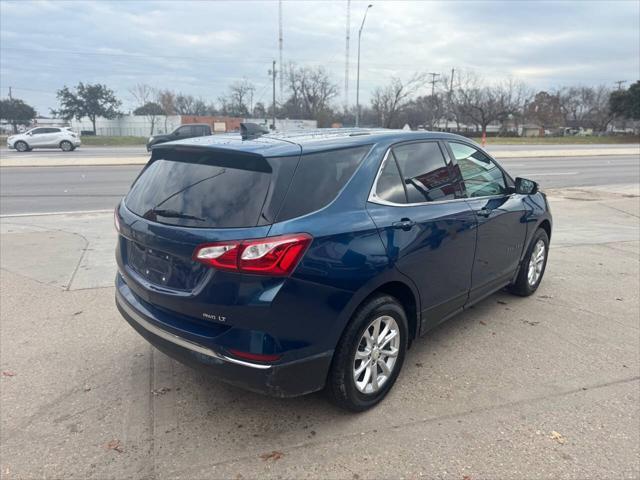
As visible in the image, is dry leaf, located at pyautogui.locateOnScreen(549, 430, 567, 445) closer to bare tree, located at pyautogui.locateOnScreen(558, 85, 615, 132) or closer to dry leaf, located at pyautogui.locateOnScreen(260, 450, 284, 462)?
dry leaf, located at pyautogui.locateOnScreen(260, 450, 284, 462)

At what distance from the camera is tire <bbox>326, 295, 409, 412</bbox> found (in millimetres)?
2859

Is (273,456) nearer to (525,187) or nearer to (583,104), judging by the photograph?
(525,187)

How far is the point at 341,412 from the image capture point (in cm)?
308

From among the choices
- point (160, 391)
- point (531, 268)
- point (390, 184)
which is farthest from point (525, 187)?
point (160, 391)

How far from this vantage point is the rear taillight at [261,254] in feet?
8.08

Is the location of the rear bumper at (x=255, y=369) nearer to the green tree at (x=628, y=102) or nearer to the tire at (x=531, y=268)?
the tire at (x=531, y=268)

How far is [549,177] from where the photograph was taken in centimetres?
1753

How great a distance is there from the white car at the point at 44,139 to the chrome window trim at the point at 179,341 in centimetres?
3339

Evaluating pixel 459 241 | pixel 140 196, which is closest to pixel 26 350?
pixel 140 196

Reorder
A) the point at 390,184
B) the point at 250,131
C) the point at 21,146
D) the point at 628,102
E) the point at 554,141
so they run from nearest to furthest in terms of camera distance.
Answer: the point at 390,184 < the point at 250,131 < the point at 21,146 < the point at 554,141 < the point at 628,102

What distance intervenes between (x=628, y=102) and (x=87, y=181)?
69632mm

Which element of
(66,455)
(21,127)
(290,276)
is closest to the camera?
(290,276)

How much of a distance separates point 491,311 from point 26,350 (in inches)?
160

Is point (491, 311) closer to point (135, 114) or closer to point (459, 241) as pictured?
point (459, 241)
